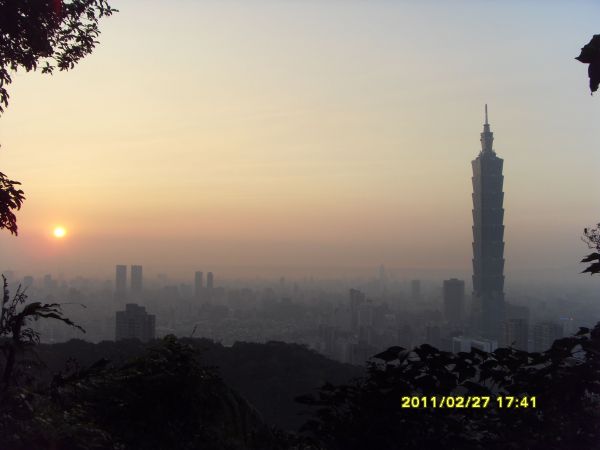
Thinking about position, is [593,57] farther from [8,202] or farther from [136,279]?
[136,279]

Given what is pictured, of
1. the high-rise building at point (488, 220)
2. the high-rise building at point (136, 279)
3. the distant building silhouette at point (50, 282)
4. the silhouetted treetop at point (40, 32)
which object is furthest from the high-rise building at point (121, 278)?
the high-rise building at point (488, 220)

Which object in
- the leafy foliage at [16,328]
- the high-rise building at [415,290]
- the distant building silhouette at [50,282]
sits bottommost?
the leafy foliage at [16,328]

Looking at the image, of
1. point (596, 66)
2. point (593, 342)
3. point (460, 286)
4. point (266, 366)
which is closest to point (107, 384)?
point (593, 342)

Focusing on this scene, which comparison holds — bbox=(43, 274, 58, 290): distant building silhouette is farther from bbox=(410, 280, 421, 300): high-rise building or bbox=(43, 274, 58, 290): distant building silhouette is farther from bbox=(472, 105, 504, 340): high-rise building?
bbox=(472, 105, 504, 340): high-rise building

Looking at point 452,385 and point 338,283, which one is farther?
point 338,283

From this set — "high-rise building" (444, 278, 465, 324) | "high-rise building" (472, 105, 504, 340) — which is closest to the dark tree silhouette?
"high-rise building" (444, 278, 465, 324)

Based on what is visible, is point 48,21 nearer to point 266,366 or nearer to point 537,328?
point 266,366
